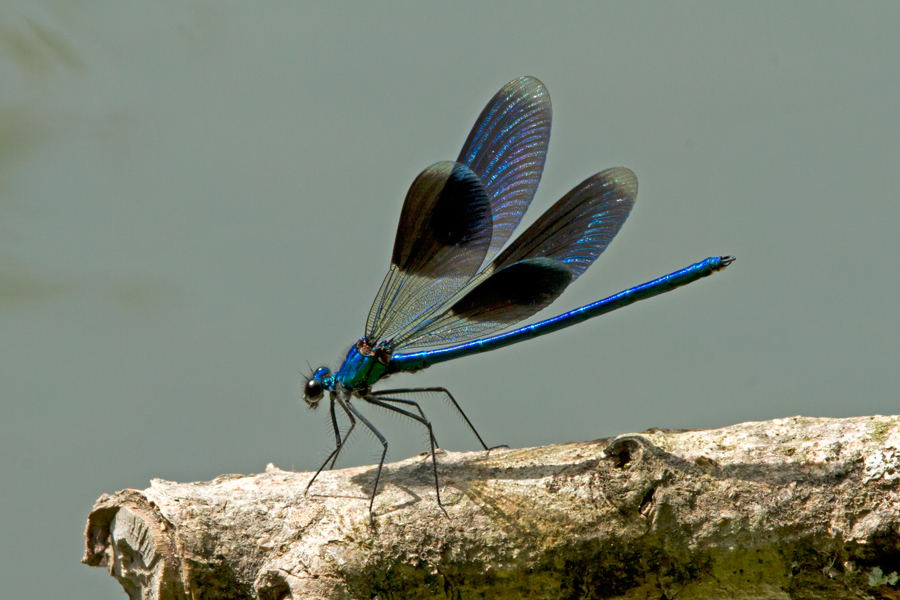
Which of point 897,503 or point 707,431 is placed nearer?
point 897,503

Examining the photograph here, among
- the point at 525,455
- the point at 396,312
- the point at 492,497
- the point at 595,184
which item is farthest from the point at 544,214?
the point at 492,497

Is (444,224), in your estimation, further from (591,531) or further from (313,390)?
(591,531)

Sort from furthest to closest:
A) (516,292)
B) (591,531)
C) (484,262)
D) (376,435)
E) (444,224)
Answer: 1. (484,262)
2. (516,292)
3. (444,224)
4. (376,435)
5. (591,531)

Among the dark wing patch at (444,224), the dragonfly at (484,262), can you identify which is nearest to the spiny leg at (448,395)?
the dragonfly at (484,262)

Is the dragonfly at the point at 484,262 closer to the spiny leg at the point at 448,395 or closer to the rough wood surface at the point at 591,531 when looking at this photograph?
the spiny leg at the point at 448,395

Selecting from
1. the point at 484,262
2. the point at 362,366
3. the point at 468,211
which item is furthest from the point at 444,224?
the point at 362,366

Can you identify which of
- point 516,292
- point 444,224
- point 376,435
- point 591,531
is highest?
point 444,224

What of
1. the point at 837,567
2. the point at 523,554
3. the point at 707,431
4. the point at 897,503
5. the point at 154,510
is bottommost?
the point at 837,567

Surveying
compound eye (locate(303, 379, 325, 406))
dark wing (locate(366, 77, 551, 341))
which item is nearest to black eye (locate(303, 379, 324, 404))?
compound eye (locate(303, 379, 325, 406))

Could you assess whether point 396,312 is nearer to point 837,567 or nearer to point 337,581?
point 337,581
